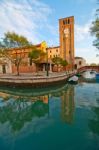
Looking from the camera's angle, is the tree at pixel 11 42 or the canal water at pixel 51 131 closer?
the canal water at pixel 51 131

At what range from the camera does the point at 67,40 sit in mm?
51656

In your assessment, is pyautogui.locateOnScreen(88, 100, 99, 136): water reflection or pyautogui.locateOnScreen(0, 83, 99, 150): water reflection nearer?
pyautogui.locateOnScreen(0, 83, 99, 150): water reflection

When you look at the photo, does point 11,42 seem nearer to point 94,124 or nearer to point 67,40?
point 94,124

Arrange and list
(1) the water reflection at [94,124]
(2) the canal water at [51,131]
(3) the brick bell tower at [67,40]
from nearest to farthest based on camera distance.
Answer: (2) the canal water at [51,131] < (1) the water reflection at [94,124] < (3) the brick bell tower at [67,40]

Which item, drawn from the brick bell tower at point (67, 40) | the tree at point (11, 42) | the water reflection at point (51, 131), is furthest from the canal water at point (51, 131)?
the brick bell tower at point (67, 40)

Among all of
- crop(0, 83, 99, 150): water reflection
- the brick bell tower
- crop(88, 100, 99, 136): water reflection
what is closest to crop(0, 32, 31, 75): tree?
crop(0, 83, 99, 150): water reflection

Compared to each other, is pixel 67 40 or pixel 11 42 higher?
pixel 67 40

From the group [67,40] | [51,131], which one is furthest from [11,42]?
[67,40]

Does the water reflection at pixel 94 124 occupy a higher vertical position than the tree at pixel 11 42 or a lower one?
lower

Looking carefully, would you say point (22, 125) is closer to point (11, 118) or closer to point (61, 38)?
point (11, 118)

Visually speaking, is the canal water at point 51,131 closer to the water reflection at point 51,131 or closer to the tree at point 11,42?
the water reflection at point 51,131

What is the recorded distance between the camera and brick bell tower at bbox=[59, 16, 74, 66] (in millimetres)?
51125

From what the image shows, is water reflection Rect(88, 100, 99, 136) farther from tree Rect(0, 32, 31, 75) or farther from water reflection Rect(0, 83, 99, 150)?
tree Rect(0, 32, 31, 75)

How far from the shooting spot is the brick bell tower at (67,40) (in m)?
51.1
